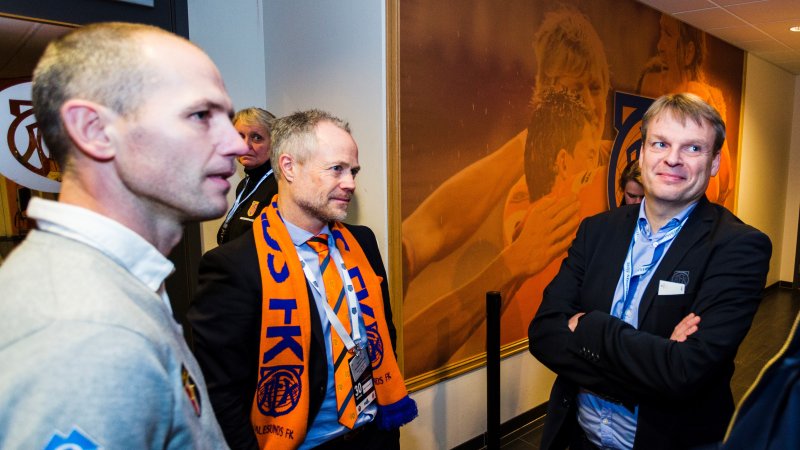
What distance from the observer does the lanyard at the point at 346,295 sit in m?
1.48

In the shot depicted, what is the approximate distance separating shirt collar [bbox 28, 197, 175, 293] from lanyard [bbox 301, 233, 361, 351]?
0.81m

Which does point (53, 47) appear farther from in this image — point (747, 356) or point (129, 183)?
point (747, 356)

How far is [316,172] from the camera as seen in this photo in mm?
1537

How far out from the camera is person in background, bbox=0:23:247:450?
0.52 meters

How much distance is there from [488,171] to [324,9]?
1296mm

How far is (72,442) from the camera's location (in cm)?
52

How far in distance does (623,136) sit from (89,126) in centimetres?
387

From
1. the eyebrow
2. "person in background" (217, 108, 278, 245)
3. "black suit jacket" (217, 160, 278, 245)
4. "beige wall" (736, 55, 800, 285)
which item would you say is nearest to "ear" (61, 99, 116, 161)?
the eyebrow

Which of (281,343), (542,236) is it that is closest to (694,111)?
(281,343)

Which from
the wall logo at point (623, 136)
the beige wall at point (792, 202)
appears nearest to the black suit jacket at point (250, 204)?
the wall logo at point (623, 136)

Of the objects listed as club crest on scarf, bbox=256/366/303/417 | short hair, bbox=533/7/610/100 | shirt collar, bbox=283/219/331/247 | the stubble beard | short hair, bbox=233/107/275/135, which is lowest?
club crest on scarf, bbox=256/366/303/417

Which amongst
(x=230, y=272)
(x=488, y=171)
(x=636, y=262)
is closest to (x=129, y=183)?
(x=230, y=272)

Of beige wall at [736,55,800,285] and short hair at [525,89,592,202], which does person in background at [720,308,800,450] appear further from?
beige wall at [736,55,800,285]

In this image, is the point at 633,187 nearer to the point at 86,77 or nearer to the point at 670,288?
the point at 670,288
